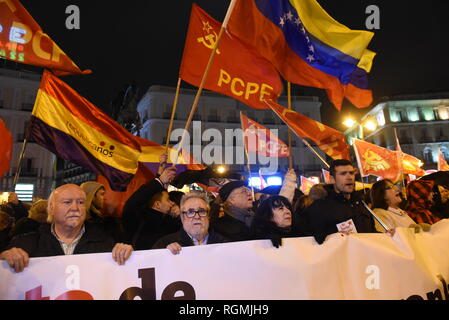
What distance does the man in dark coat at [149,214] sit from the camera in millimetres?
3410

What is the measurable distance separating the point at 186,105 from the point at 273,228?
42.9 metres

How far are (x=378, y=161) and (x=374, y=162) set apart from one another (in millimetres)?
132

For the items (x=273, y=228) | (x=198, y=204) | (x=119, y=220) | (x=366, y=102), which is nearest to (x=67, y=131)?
(x=119, y=220)

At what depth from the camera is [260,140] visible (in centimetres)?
875

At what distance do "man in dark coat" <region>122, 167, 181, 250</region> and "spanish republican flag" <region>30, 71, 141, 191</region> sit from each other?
104 cm

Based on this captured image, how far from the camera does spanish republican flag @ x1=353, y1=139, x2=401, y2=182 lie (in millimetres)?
8891

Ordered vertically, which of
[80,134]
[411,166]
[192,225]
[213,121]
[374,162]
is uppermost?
[213,121]

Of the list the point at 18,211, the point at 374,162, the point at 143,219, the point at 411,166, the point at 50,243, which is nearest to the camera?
the point at 50,243

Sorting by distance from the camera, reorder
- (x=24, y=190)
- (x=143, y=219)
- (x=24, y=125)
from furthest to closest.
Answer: (x=24, y=125), (x=24, y=190), (x=143, y=219)

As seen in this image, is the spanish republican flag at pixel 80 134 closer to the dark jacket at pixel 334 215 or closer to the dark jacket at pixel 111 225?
the dark jacket at pixel 111 225

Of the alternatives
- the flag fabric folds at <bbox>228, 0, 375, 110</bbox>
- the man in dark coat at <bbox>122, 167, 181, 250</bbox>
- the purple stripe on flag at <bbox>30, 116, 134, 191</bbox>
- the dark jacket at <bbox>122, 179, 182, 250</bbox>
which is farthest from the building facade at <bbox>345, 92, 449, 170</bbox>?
the dark jacket at <bbox>122, 179, 182, 250</bbox>

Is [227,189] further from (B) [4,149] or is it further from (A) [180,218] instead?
(B) [4,149]

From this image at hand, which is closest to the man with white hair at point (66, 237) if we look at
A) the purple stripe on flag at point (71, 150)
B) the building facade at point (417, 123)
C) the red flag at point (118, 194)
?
the red flag at point (118, 194)

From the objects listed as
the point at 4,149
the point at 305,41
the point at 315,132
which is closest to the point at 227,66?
the point at 305,41
